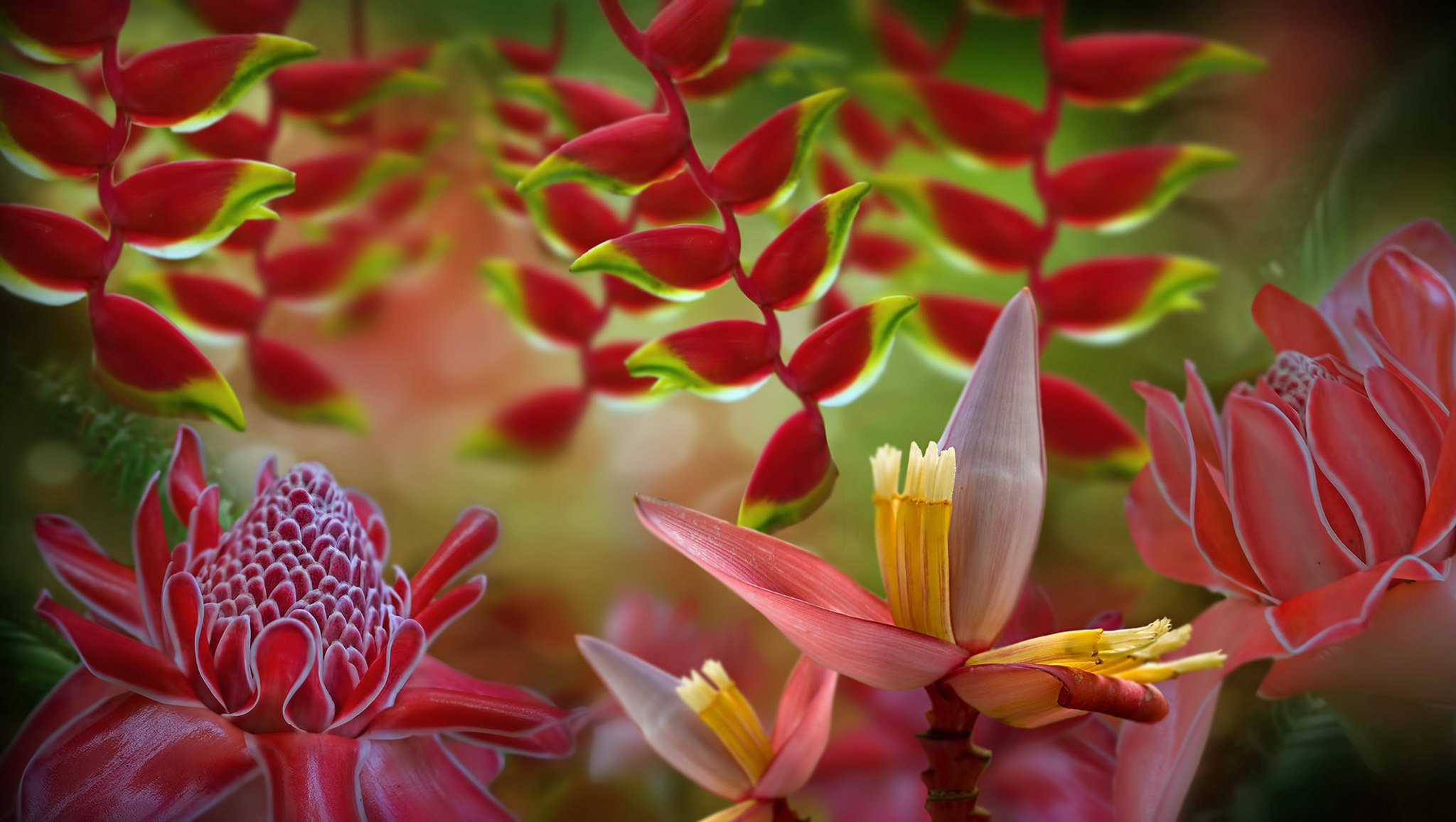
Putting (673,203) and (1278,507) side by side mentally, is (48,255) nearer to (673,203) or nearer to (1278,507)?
(673,203)

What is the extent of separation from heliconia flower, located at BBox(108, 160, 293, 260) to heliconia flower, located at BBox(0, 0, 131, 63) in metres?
0.07

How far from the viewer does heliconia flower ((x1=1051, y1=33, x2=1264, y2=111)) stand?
1.85ft

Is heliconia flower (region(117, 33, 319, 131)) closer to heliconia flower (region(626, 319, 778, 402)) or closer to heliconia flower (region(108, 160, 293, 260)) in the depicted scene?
heliconia flower (region(108, 160, 293, 260))

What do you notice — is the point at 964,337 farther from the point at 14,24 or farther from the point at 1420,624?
the point at 14,24

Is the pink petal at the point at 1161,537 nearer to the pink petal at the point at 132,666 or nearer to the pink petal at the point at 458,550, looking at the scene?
the pink petal at the point at 458,550

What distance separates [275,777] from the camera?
A: 0.42 metres

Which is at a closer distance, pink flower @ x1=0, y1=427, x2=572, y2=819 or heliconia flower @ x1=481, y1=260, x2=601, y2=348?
pink flower @ x1=0, y1=427, x2=572, y2=819

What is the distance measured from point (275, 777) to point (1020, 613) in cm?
37

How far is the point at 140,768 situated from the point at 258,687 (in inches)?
2.4

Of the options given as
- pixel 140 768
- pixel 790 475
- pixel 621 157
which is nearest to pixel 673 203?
pixel 621 157

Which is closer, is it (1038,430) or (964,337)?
(1038,430)

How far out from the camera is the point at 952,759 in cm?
45

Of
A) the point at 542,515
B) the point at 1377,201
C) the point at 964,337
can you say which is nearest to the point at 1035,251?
the point at 964,337

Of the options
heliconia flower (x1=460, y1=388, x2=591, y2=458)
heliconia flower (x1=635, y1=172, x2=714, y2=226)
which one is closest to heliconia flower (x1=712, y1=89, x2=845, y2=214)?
heliconia flower (x1=635, y1=172, x2=714, y2=226)
